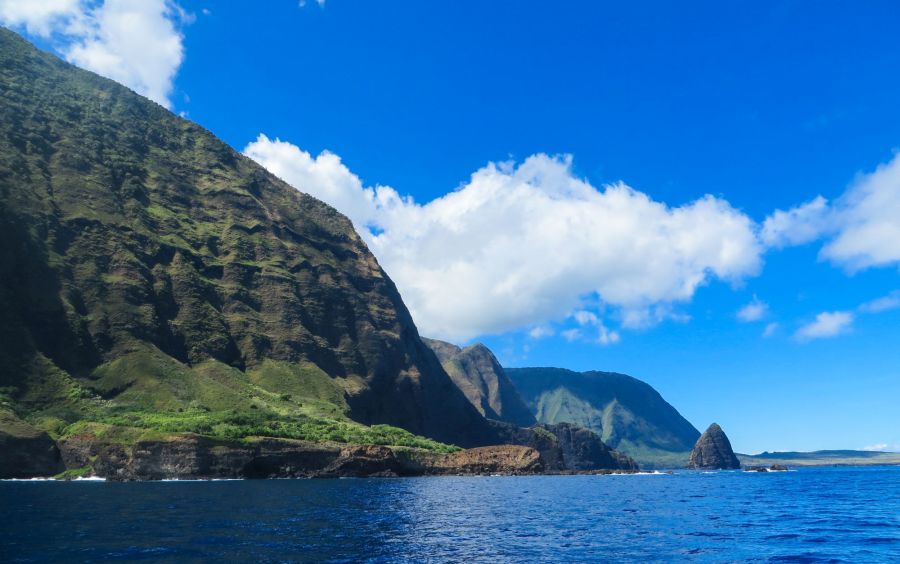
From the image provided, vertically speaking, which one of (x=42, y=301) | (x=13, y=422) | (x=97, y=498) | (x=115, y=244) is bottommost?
(x=97, y=498)

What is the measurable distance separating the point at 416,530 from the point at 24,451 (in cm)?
10394

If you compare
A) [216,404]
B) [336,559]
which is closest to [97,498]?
[336,559]

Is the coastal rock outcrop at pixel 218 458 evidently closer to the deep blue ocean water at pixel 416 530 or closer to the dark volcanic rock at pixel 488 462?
the dark volcanic rock at pixel 488 462

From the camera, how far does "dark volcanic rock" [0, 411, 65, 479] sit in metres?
114

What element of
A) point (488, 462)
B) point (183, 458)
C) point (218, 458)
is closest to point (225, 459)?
point (218, 458)

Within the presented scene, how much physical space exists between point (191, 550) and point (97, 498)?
42027 mm

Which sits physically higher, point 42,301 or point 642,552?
point 42,301

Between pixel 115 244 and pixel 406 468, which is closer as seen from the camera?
pixel 406 468

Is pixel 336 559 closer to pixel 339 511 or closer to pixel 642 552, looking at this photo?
pixel 642 552

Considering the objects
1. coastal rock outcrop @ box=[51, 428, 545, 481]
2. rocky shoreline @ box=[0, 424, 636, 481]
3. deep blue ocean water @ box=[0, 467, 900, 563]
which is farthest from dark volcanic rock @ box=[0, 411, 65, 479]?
deep blue ocean water @ box=[0, 467, 900, 563]

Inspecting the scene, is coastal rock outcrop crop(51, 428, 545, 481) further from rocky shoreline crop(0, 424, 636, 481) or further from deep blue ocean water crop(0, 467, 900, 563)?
deep blue ocean water crop(0, 467, 900, 563)

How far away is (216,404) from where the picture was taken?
539 feet

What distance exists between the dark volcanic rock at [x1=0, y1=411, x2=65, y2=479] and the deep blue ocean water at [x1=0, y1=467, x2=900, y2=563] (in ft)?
162

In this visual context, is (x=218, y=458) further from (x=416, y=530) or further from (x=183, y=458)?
(x=416, y=530)
